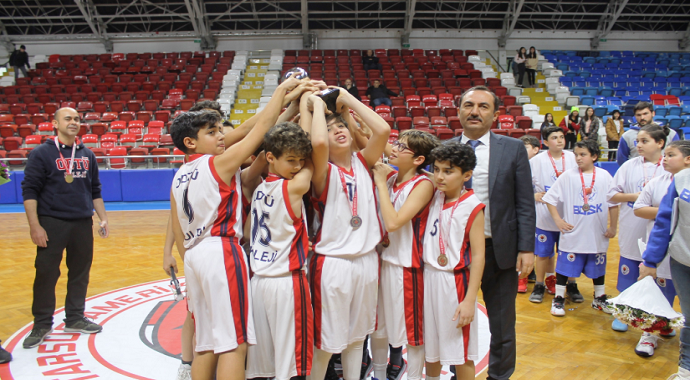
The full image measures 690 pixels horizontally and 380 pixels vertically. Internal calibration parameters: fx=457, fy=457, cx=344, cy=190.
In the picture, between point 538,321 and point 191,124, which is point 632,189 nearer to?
point 538,321

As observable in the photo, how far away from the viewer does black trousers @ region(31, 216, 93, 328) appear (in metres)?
3.46

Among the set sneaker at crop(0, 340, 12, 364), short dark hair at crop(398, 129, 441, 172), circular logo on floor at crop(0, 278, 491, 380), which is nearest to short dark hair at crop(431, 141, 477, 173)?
short dark hair at crop(398, 129, 441, 172)

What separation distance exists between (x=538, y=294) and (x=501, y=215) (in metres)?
2.46

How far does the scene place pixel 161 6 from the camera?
16.5m

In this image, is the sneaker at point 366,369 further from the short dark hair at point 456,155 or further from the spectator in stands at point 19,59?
the spectator in stands at point 19,59

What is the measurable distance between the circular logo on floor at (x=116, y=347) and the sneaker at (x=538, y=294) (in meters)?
0.58

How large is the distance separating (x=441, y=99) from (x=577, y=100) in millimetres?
4680

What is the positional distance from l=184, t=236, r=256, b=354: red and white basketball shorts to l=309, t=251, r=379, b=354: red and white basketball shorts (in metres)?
0.34

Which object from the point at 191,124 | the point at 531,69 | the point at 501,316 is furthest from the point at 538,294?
the point at 531,69

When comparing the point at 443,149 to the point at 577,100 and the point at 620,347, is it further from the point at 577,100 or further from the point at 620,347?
the point at 577,100

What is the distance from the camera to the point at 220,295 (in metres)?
2.19

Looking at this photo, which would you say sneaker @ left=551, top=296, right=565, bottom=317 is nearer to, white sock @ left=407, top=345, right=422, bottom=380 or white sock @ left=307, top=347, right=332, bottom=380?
white sock @ left=407, top=345, right=422, bottom=380

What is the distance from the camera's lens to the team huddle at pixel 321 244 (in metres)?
2.21

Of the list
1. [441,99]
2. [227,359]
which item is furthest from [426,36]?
[227,359]
